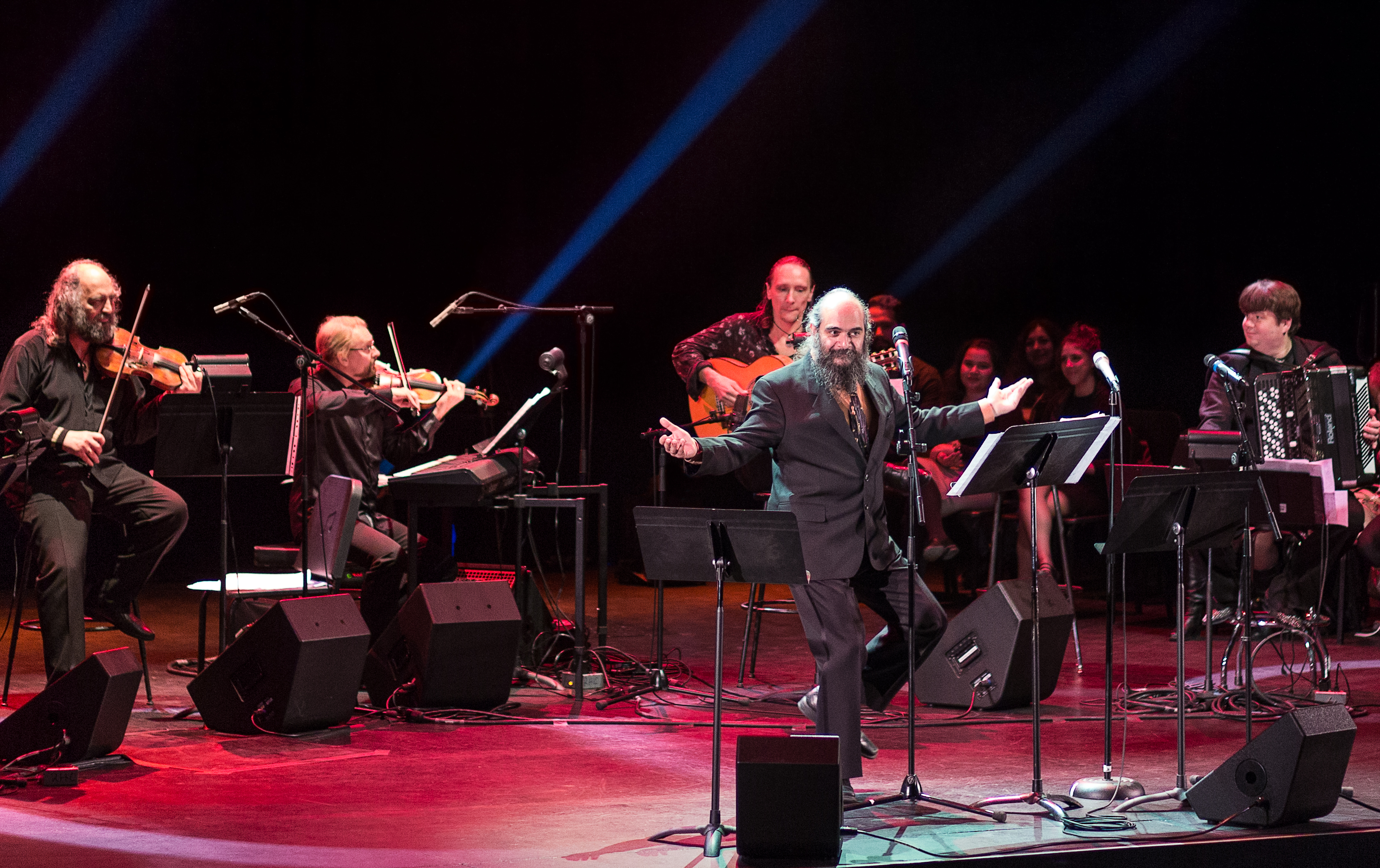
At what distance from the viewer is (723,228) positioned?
9.84 meters

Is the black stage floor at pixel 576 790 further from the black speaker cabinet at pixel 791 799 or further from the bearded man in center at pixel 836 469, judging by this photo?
the bearded man in center at pixel 836 469

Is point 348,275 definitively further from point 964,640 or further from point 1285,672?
point 1285,672

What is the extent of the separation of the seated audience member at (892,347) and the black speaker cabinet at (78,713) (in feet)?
14.5

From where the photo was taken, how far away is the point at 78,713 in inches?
166

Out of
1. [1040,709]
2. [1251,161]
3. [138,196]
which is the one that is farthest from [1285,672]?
[138,196]

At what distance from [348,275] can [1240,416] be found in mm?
5703

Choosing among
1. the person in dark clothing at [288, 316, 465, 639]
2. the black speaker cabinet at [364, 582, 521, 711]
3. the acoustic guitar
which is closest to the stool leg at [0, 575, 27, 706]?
the person in dark clothing at [288, 316, 465, 639]

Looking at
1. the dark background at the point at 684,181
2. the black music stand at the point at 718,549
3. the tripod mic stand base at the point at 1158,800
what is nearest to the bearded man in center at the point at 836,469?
the black music stand at the point at 718,549

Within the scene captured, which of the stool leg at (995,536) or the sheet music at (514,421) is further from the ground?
the sheet music at (514,421)

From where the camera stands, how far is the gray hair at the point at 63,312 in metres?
5.38

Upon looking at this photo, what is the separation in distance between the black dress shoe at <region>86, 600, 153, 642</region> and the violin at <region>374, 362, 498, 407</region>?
4.82 ft

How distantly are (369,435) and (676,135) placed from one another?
3.99 meters

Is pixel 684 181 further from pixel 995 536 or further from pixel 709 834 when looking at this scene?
pixel 709 834

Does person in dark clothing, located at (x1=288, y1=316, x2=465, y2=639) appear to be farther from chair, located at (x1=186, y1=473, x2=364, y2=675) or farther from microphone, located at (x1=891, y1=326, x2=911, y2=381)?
microphone, located at (x1=891, y1=326, x2=911, y2=381)
